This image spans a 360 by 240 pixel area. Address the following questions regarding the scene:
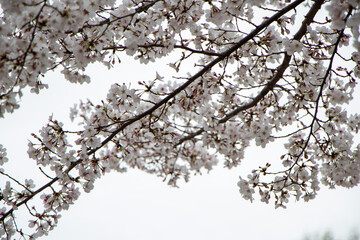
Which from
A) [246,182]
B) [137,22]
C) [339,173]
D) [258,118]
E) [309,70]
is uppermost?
[137,22]

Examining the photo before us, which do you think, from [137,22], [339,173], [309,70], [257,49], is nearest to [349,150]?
[339,173]

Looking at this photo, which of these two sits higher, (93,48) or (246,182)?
(93,48)

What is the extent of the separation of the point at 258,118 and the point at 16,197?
4071mm

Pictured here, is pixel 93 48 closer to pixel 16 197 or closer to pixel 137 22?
pixel 137 22

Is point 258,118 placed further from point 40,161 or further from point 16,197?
point 16,197

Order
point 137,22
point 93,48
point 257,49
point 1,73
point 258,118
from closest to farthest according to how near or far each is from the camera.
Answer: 1. point 1,73
2. point 93,48
3. point 137,22
4. point 257,49
5. point 258,118

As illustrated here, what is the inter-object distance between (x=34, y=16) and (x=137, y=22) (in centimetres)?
127

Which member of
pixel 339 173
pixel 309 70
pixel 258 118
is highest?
pixel 258 118

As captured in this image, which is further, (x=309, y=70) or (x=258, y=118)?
(x=258, y=118)

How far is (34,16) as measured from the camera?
8.83ft

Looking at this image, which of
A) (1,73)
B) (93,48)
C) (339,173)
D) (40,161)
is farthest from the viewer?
(339,173)

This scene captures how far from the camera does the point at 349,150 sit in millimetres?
4641

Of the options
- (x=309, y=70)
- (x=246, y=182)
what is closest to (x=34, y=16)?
(x=246, y=182)

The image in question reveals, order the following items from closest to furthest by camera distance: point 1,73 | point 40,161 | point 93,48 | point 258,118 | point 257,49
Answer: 1. point 1,73
2. point 93,48
3. point 40,161
4. point 257,49
5. point 258,118
